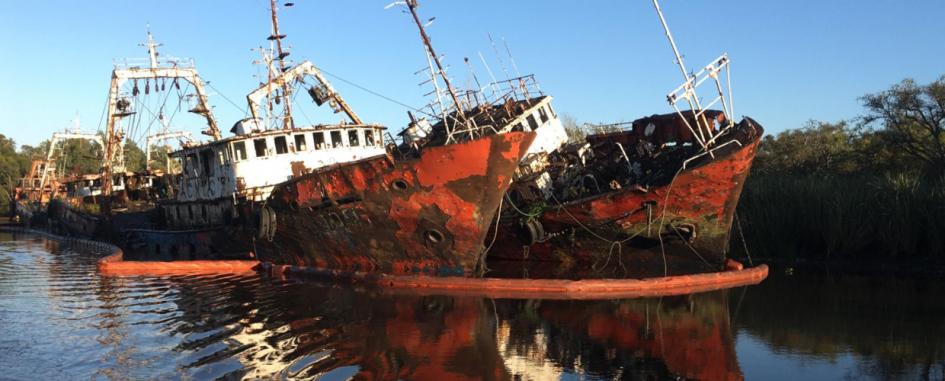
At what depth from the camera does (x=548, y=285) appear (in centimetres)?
1297

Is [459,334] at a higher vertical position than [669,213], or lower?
lower

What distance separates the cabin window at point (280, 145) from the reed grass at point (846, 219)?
481 inches

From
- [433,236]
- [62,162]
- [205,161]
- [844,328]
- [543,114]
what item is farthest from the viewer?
[62,162]

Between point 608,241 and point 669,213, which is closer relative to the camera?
point 669,213

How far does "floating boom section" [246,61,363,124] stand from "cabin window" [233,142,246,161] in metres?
1.79

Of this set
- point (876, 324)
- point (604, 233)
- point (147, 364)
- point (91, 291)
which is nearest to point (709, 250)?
point (604, 233)

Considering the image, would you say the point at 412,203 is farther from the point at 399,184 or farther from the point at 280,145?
the point at 280,145

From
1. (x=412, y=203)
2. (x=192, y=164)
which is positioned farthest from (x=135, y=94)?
(x=412, y=203)

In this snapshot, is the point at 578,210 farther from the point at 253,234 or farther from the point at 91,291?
the point at 91,291

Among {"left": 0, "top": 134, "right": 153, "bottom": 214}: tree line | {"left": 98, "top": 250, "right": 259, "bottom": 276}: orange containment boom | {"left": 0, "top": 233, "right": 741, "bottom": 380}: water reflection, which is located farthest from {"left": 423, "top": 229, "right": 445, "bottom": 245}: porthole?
{"left": 0, "top": 134, "right": 153, "bottom": 214}: tree line

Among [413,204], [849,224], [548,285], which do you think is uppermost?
[413,204]

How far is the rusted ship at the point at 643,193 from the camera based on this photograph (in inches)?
568

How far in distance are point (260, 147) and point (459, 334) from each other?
10.6 meters

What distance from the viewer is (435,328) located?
33.8ft
